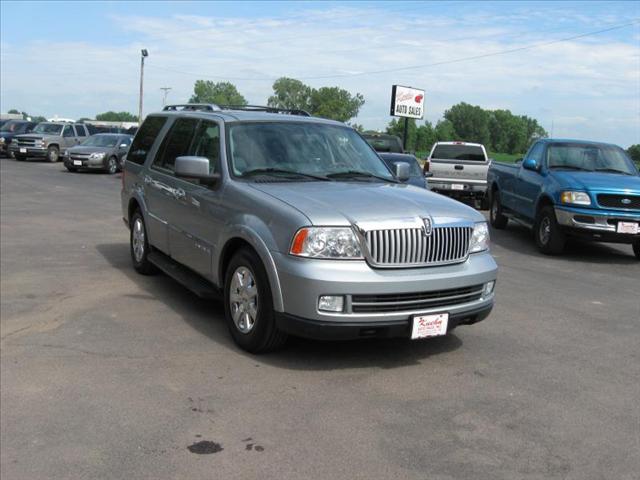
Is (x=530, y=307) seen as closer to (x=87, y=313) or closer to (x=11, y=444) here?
(x=87, y=313)

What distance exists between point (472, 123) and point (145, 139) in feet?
491

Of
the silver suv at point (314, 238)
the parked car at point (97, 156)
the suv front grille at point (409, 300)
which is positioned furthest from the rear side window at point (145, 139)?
the parked car at point (97, 156)

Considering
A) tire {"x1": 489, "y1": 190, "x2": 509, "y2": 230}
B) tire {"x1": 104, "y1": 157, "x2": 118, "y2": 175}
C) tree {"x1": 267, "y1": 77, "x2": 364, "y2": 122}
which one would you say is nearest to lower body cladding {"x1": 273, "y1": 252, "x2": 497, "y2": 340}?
tire {"x1": 489, "y1": 190, "x2": 509, "y2": 230}

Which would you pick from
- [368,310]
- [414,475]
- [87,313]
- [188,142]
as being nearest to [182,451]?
[414,475]

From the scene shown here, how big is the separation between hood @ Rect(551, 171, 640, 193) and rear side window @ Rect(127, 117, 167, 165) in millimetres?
6103

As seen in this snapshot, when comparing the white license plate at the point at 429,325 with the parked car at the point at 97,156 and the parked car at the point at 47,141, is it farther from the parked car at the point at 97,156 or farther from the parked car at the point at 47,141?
the parked car at the point at 47,141

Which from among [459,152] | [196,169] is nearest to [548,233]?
[196,169]

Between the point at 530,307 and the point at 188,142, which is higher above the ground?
the point at 188,142

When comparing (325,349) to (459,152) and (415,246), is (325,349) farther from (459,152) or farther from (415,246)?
(459,152)

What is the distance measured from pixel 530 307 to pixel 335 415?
357 centimetres

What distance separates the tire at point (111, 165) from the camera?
84.0 ft

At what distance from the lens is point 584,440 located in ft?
12.6

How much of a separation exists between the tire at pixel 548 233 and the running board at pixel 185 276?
6051 millimetres

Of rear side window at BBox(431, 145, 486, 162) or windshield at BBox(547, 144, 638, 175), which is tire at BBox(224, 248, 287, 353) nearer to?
windshield at BBox(547, 144, 638, 175)
